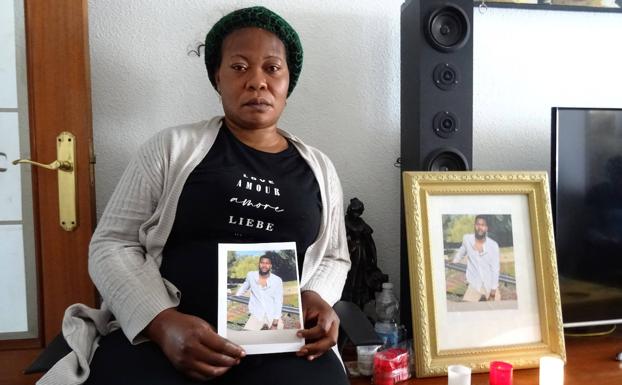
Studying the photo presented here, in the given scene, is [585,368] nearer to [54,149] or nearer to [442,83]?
[442,83]

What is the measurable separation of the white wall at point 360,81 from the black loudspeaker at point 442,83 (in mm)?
259

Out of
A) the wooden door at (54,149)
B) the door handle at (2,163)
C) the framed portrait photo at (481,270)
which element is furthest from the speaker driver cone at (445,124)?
the door handle at (2,163)

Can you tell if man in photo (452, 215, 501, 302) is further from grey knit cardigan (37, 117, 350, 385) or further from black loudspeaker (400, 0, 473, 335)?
grey knit cardigan (37, 117, 350, 385)

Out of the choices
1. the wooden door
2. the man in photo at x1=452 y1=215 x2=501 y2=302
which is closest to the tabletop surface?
the man in photo at x1=452 y1=215 x2=501 y2=302

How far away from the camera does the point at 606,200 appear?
147 cm

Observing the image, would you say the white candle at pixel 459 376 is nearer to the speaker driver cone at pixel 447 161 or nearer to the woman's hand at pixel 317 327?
the woman's hand at pixel 317 327

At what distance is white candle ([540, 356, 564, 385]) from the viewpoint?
117 cm

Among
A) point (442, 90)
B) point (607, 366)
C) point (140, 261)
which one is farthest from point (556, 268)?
point (140, 261)

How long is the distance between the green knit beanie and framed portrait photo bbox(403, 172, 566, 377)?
450 millimetres

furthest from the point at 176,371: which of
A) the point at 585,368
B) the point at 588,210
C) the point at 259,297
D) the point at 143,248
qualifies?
the point at 588,210

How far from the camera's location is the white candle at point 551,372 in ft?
3.83

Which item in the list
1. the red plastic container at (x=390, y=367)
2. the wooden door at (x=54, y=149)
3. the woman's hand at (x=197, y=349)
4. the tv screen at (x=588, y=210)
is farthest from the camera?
the tv screen at (x=588, y=210)

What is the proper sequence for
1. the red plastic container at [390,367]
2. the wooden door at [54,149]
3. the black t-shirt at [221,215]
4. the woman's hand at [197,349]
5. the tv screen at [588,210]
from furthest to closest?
the tv screen at [588,210] → the wooden door at [54,149] → the red plastic container at [390,367] → the black t-shirt at [221,215] → the woman's hand at [197,349]

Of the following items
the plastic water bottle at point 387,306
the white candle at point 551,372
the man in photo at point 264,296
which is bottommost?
the white candle at point 551,372
